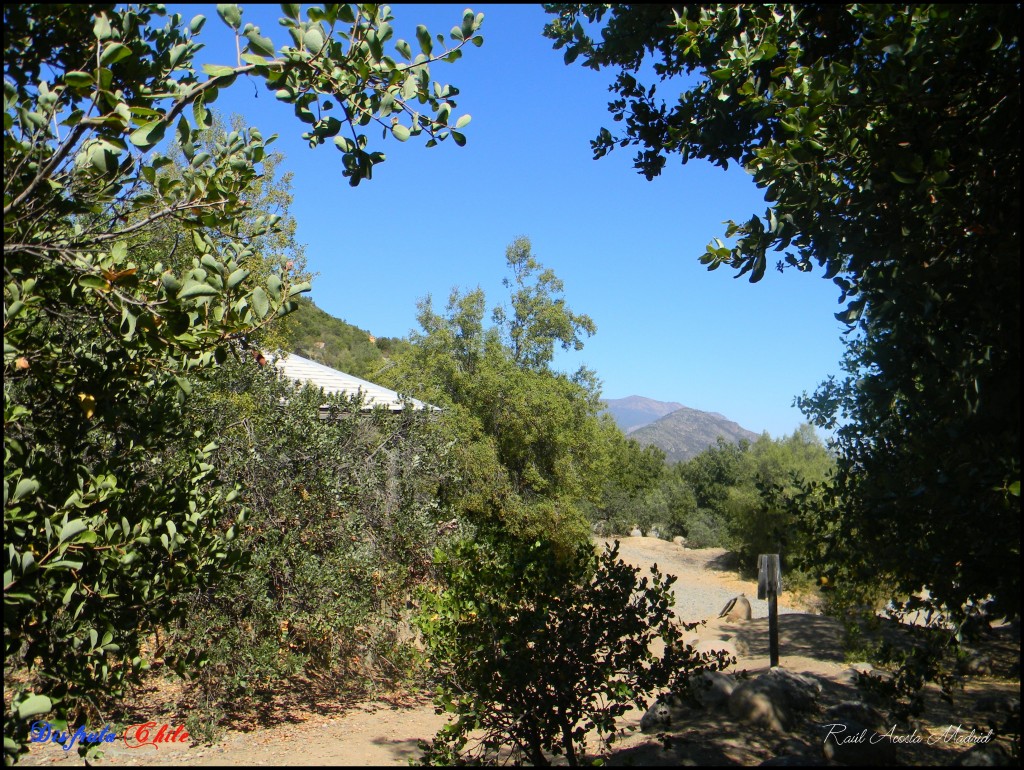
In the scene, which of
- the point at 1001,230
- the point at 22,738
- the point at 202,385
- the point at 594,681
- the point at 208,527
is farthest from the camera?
the point at 202,385

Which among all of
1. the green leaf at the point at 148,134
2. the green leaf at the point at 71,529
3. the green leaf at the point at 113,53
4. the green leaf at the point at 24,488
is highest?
the green leaf at the point at 113,53

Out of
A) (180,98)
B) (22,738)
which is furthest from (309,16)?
(22,738)

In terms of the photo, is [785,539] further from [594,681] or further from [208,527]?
[208,527]

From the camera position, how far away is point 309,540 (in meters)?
9.16

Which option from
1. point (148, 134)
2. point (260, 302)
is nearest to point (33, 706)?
point (260, 302)

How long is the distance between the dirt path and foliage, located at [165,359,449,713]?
2.16 ft

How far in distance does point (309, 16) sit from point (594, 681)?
13.3 feet

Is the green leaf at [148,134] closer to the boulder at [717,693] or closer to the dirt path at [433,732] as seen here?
the dirt path at [433,732]

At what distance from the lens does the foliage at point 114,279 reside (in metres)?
2.63

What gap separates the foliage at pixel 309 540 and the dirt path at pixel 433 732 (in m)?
0.66

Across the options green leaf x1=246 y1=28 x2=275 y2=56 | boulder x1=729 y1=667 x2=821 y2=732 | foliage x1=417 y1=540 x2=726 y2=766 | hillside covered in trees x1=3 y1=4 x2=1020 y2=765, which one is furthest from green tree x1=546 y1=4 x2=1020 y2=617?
boulder x1=729 y1=667 x2=821 y2=732

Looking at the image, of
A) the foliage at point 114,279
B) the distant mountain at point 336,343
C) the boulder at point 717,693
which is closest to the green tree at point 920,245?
the foliage at point 114,279

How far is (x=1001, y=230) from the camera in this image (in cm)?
311

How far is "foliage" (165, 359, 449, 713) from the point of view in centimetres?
804
